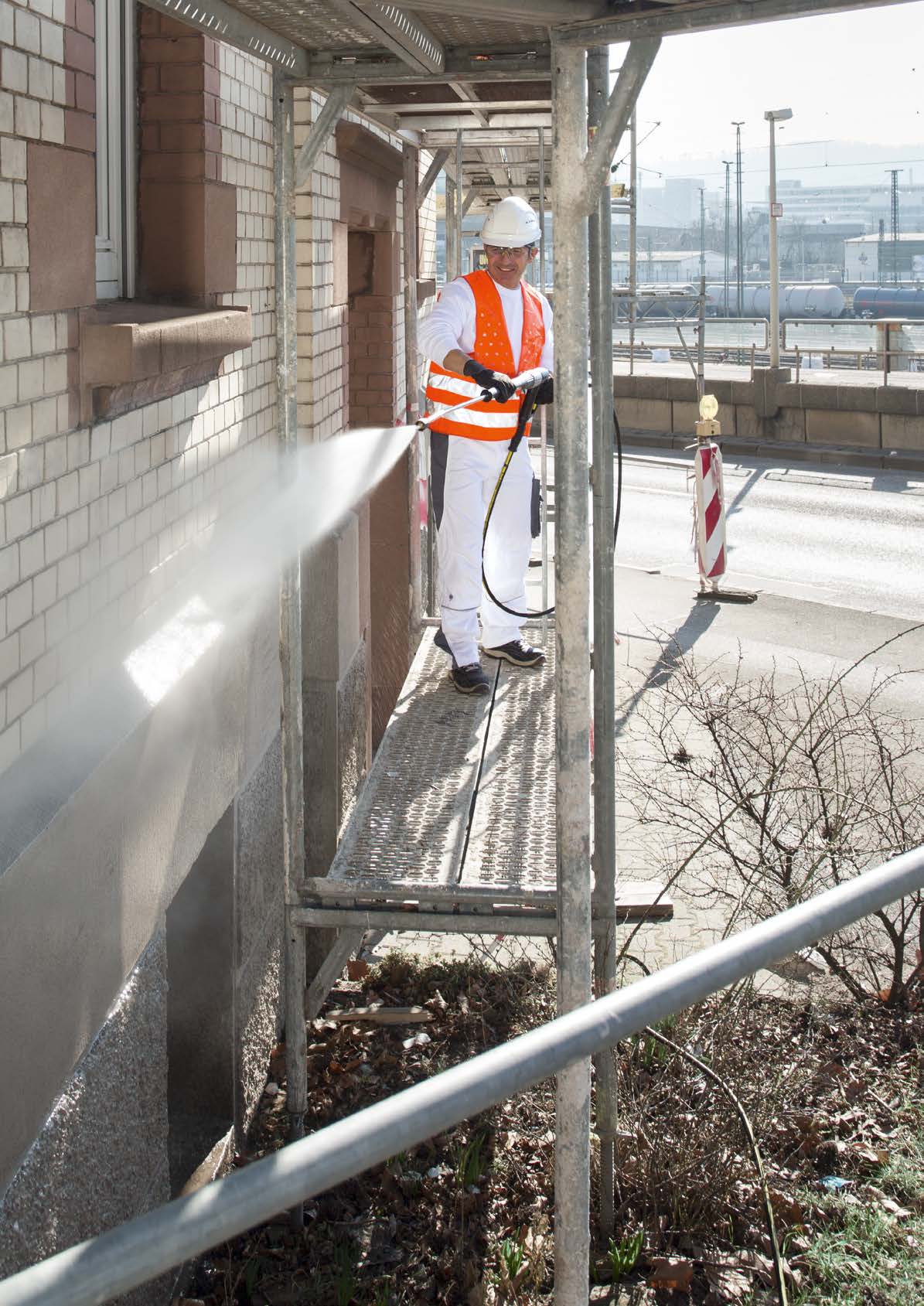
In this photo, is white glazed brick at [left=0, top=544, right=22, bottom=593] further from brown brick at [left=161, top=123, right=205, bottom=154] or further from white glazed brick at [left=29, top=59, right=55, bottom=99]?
brown brick at [left=161, top=123, right=205, bottom=154]

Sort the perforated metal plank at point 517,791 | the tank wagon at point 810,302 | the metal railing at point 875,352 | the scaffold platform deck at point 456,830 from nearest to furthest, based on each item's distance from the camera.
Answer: the scaffold platform deck at point 456,830 < the perforated metal plank at point 517,791 < the metal railing at point 875,352 < the tank wagon at point 810,302

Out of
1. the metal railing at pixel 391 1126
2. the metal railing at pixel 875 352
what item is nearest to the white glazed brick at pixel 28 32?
the metal railing at pixel 391 1126

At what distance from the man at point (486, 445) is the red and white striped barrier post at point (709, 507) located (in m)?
7.02

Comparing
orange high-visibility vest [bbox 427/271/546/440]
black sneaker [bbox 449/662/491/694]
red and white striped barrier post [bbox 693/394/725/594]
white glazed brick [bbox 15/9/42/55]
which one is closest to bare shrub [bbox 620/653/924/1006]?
black sneaker [bbox 449/662/491/694]

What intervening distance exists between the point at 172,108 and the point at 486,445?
2.39 metres

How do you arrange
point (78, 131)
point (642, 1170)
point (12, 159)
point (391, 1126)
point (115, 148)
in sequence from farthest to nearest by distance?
point (642, 1170) < point (115, 148) < point (78, 131) < point (12, 159) < point (391, 1126)

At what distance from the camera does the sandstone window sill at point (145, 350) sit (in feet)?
10.1

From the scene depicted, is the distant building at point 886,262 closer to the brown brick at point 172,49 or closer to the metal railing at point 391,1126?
the brown brick at point 172,49

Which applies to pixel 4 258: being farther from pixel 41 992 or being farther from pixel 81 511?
pixel 41 992

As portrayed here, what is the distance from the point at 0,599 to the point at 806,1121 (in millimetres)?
3348

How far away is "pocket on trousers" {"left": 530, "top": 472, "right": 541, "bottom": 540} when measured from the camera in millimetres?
6688

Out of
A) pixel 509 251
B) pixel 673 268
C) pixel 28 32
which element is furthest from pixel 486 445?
pixel 673 268

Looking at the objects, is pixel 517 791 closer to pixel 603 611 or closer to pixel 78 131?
pixel 603 611

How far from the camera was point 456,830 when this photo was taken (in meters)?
4.92
